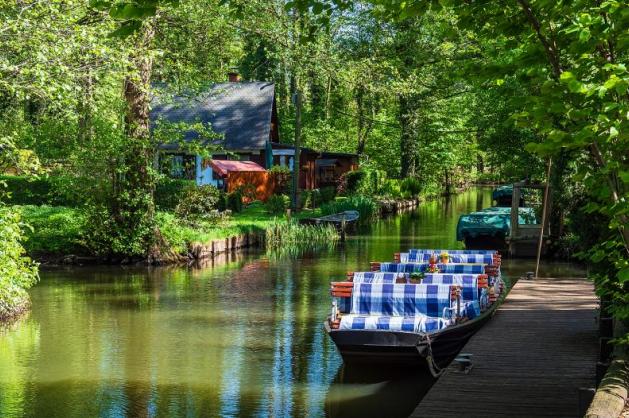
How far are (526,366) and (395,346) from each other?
2.23 meters

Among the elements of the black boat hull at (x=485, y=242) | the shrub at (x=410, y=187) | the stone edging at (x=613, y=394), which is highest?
the shrub at (x=410, y=187)

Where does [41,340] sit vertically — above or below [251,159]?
below

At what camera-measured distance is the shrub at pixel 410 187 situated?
65.2 meters

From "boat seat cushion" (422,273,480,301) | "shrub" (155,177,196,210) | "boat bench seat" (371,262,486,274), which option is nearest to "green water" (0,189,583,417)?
"boat bench seat" (371,262,486,274)

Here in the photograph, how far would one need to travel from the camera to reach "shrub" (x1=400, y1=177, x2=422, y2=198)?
6525 centimetres

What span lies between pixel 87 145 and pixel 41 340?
467 inches

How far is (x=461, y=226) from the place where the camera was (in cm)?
3584

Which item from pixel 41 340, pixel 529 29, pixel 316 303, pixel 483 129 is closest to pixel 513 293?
pixel 316 303

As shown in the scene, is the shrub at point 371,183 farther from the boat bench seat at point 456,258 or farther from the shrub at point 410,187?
the boat bench seat at point 456,258

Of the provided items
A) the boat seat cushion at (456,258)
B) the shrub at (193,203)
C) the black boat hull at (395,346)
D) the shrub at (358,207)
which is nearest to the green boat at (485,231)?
the shrub at (193,203)

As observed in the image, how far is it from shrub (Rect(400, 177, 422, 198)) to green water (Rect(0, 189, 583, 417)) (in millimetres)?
34947

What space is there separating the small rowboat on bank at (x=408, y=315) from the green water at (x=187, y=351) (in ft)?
2.10

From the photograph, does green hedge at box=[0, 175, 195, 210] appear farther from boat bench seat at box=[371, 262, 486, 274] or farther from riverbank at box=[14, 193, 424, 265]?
boat bench seat at box=[371, 262, 486, 274]

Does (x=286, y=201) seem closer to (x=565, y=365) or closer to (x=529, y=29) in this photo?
(x=565, y=365)
